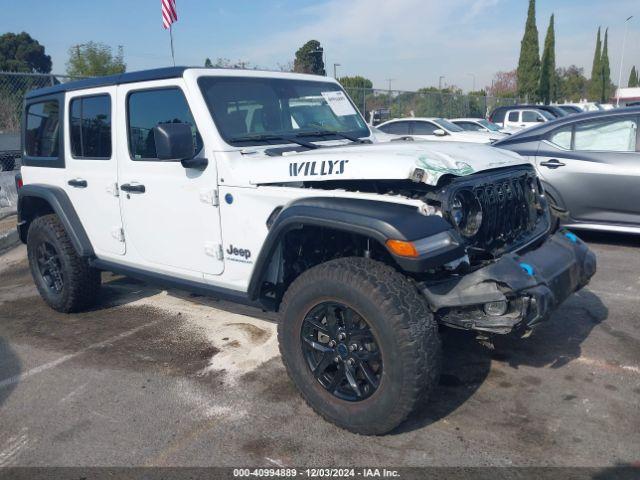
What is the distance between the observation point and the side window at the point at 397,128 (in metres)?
15.3

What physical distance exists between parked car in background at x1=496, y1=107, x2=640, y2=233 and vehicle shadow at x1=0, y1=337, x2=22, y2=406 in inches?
206

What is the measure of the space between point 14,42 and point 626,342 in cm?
5858

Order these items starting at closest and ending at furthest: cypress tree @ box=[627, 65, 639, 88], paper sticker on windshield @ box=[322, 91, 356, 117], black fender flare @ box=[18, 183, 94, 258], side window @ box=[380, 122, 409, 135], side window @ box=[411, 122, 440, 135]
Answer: paper sticker on windshield @ box=[322, 91, 356, 117] → black fender flare @ box=[18, 183, 94, 258] → side window @ box=[411, 122, 440, 135] → side window @ box=[380, 122, 409, 135] → cypress tree @ box=[627, 65, 639, 88]

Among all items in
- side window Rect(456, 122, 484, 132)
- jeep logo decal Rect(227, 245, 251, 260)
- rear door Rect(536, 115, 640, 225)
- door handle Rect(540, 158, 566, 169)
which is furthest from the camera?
side window Rect(456, 122, 484, 132)

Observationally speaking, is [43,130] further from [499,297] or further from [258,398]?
[499,297]

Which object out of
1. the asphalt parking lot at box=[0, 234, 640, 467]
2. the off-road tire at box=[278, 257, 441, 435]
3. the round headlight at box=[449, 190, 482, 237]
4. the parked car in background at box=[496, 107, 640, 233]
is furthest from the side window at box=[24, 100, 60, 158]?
the parked car in background at box=[496, 107, 640, 233]

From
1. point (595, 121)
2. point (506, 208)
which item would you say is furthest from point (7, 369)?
point (595, 121)

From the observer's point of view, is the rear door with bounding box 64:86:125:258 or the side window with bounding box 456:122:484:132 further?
the side window with bounding box 456:122:484:132

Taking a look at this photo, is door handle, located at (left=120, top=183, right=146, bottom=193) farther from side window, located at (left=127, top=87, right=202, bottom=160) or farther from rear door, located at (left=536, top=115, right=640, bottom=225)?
rear door, located at (left=536, top=115, right=640, bottom=225)

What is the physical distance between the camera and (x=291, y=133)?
4.03m

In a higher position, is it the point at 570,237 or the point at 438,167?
the point at 438,167

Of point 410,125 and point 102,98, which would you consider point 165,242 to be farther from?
point 410,125

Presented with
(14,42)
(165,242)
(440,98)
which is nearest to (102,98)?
(165,242)

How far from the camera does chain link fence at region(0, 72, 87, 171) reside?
396 inches
